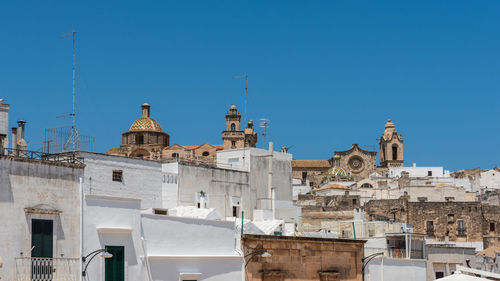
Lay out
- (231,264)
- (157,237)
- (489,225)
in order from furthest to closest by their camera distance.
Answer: (489,225)
(231,264)
(157,237)

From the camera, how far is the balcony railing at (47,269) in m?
19.6

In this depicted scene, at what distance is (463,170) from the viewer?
93.4 metres

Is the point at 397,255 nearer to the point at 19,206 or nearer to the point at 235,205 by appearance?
the point at 235,205

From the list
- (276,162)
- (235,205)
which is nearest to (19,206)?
(235,205)

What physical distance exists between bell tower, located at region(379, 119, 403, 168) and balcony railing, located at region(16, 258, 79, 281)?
104m

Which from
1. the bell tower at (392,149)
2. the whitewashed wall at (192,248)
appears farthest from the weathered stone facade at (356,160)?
the whitewashed wall at (192,248)

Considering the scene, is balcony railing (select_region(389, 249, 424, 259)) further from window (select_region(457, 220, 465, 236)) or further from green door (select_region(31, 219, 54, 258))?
green door (select_region(31, 219, 54, 258))

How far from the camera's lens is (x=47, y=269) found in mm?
20109

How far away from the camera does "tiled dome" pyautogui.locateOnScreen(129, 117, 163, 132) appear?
308 ft

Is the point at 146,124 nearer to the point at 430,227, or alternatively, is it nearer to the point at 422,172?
the point at 422,172

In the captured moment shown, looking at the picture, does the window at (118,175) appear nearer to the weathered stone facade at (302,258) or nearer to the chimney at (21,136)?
the chimney at (21,136)

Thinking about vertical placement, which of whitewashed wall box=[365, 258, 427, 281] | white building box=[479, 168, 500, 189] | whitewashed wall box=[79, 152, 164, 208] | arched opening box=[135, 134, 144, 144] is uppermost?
arched opening box=[135, 134, 144, 144]

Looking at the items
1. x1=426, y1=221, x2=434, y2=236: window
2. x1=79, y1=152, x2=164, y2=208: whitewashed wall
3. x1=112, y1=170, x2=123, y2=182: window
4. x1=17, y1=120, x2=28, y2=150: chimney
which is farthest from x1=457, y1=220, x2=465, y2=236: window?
x1=17, y1=120, x2=28, y2=150: chimney

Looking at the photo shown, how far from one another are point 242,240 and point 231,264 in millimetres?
1001
